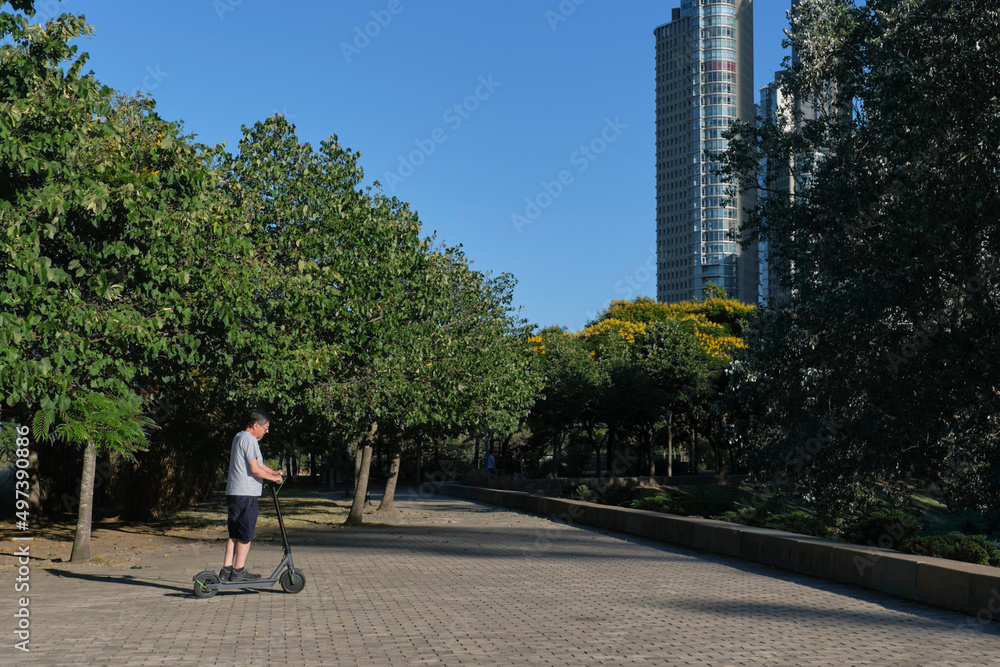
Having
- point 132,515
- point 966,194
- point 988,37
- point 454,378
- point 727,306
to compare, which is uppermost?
point 727,306

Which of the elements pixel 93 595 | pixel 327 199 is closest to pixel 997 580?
pixel 93 595

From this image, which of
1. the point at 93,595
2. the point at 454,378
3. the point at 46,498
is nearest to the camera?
the point at 93,595

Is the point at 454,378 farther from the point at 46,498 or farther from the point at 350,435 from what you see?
the point at 46,498

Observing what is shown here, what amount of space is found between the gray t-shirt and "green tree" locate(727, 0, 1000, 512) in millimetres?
10703

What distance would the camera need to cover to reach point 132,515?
24031 millimetres

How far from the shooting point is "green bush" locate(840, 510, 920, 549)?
40.5ft

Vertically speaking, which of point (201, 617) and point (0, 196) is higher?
point (0, 196)

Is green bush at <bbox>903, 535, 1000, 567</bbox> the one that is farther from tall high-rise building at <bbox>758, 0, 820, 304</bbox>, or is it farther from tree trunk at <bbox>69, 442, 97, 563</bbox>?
tree trunk at <bbox>69, 442, 97, 563</bbox>

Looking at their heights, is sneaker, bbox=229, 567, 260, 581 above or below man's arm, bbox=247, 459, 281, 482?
below

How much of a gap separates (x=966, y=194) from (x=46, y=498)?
71.2ft

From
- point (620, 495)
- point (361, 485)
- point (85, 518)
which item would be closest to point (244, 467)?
point (85, 518)

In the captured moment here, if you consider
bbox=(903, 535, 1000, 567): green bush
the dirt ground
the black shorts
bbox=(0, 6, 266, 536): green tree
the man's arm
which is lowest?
the dirt ground

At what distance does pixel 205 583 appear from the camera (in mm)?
9430

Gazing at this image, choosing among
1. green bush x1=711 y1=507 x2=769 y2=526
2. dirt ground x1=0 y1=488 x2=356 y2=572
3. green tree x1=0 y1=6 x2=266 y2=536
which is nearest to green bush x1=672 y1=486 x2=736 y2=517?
green bush x1=711 y1=507 x2=769 y2=526
